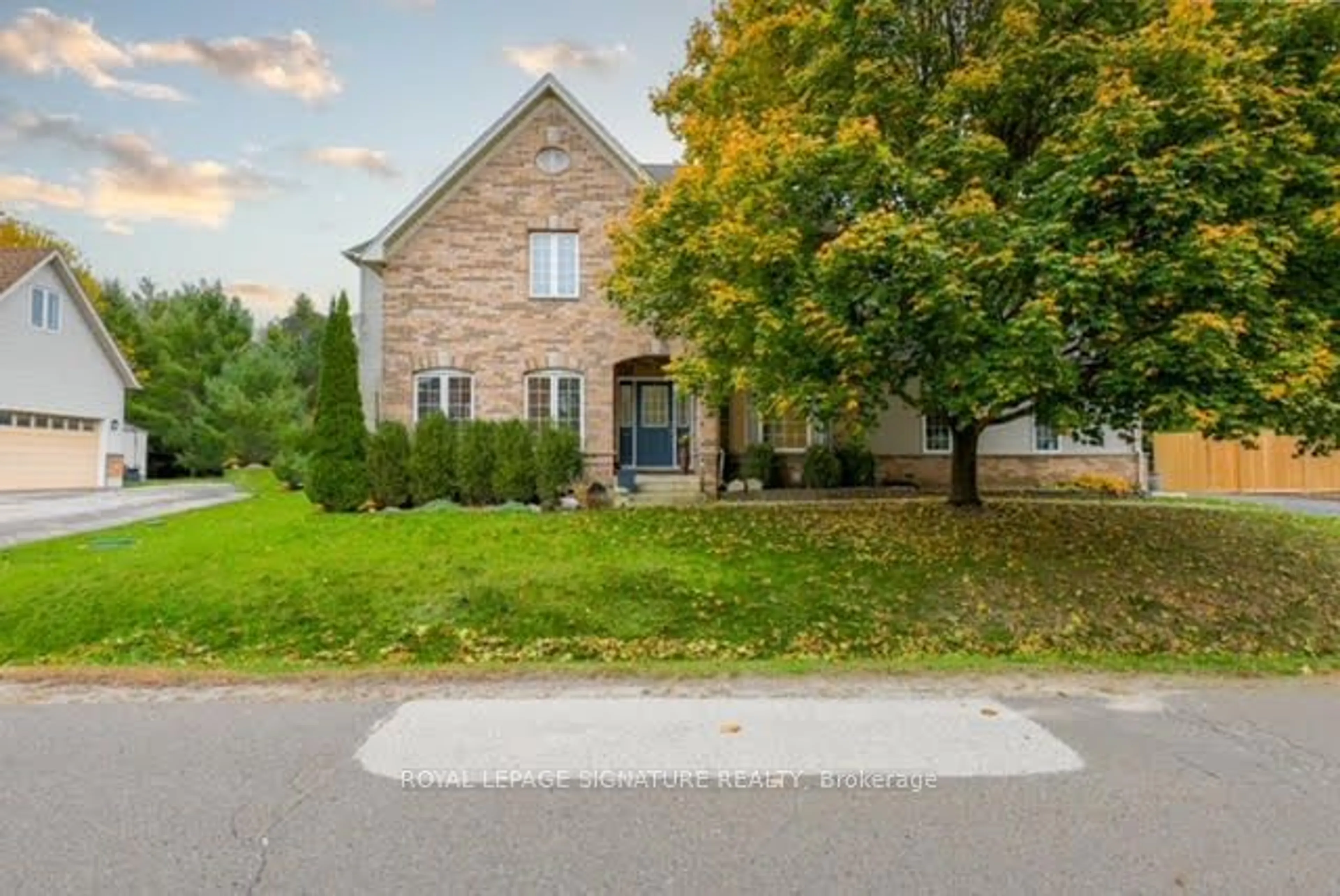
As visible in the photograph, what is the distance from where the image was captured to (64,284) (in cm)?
2728

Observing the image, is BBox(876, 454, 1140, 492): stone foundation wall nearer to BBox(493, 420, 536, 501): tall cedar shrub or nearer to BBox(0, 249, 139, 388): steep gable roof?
BBox(493, 420, 536, 501): tall cedar shrub

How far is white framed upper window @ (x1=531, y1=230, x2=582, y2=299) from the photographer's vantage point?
18.0 metres

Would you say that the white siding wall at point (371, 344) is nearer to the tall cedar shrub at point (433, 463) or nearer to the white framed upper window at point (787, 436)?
the tall cedar shrub at point (433, 463)

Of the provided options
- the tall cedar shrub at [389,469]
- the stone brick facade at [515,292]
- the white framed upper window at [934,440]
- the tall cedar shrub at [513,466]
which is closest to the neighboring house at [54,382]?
the stone brick facade at [515,292]

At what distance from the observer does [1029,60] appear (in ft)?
30.5

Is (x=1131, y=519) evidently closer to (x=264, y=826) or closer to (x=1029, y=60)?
(x=1029, y=60)

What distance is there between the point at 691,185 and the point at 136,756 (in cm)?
815

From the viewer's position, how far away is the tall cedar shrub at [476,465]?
15602mm

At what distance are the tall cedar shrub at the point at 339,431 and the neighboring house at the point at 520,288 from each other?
2.15m

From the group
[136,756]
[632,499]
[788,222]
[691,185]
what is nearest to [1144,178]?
[788,222]

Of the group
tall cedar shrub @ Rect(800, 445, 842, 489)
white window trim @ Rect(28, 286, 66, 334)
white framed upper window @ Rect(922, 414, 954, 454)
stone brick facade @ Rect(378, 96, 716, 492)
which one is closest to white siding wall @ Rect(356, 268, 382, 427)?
stone brick facade @ Rect(378, 96, 716, 492)

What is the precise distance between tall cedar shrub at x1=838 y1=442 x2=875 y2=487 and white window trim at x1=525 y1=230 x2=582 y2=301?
7143 millimetres

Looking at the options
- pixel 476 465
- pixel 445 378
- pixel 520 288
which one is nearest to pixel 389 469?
pixel 476 465

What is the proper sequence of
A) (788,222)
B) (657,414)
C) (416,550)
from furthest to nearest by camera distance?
1. (657,414)
2. (416,550)
3. (788,222)
